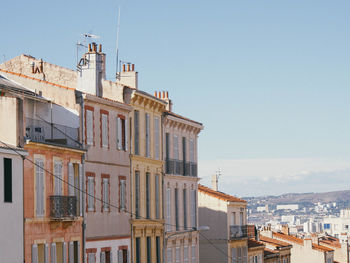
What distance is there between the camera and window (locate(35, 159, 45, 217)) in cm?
4244

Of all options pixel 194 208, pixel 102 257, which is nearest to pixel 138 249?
pixel 102 257

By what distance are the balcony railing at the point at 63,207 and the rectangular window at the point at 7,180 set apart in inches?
150

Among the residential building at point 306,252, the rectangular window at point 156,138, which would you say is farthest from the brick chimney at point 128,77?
the residential building at point 306,252

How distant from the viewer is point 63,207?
4459 centimetres

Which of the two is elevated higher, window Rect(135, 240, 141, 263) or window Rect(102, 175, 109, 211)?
window Rect(102, 175, 109, 211)

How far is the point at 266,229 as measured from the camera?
10931 cm

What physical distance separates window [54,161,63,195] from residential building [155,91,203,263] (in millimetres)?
16944

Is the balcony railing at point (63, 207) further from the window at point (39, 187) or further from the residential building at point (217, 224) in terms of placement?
the residential building at point (217, 224)

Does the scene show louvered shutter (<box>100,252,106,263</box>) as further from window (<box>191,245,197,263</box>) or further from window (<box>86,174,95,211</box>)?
window (<box>191,245,197,263</box>)

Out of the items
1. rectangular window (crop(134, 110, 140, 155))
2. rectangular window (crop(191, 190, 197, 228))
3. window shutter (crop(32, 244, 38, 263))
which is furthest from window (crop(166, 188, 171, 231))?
window shutter (crop(32, 244, 38, 263))

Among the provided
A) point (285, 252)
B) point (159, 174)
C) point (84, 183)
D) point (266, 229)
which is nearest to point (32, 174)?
point (84, 183)

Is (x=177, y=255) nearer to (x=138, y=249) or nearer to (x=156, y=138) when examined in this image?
(x=156, y=138)

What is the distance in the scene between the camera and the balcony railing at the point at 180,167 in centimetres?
6231

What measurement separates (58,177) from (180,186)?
2080cm
